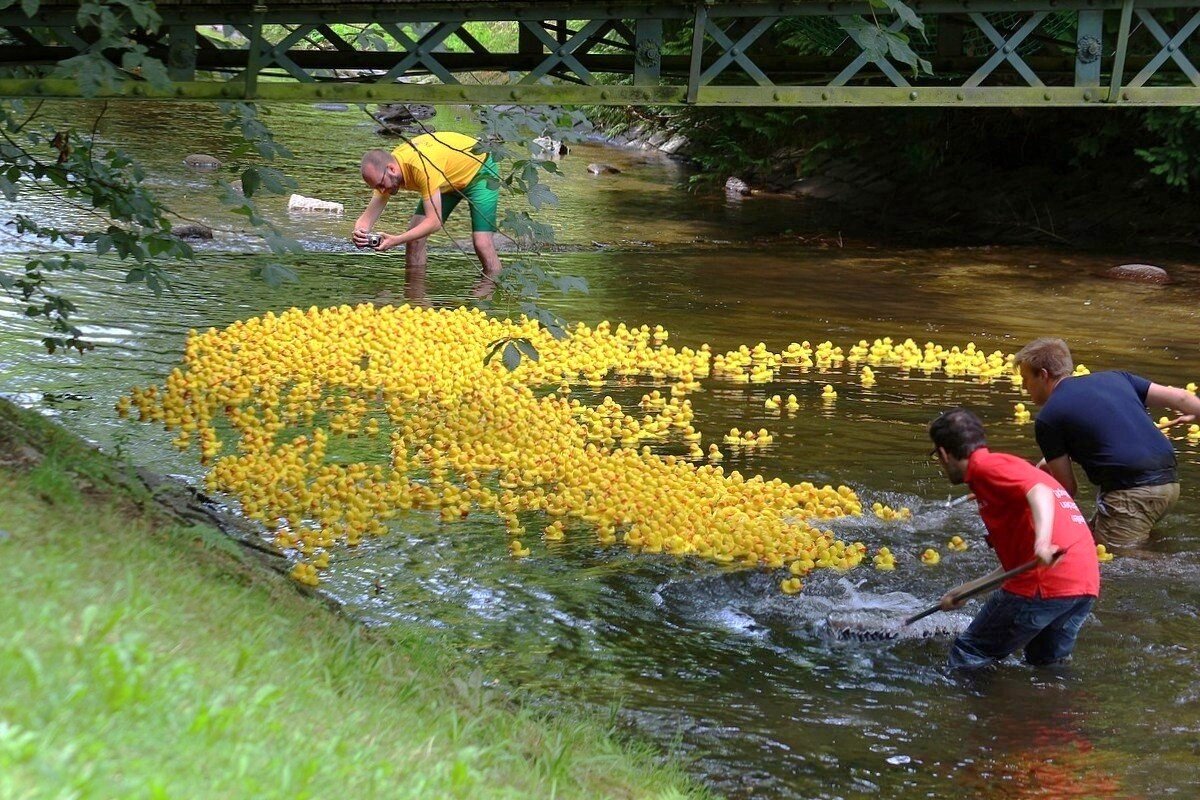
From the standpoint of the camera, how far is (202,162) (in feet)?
74.0

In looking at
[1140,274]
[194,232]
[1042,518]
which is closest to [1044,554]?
[1042,518]

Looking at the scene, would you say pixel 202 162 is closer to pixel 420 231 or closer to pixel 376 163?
pixel 420 231

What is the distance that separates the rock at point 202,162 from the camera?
73.4ft

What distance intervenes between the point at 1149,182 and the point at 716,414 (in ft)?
45.9

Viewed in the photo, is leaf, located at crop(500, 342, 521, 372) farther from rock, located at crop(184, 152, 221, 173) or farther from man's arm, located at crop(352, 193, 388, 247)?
rock, located at crop(184, 152, 221, 173)

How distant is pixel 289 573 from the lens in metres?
6.66

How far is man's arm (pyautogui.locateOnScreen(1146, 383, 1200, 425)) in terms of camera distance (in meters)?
6.95

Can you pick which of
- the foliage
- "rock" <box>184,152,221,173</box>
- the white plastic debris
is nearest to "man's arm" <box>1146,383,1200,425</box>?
the foliage

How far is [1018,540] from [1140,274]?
13.0m

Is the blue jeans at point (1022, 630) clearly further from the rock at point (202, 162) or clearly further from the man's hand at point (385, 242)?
the rock at point (202, 162)

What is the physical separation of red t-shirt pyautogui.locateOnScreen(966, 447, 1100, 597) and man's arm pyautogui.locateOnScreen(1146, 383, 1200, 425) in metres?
1.54

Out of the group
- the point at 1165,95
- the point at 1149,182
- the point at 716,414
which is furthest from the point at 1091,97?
the point at 1149,182

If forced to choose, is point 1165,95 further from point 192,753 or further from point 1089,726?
point 192,753

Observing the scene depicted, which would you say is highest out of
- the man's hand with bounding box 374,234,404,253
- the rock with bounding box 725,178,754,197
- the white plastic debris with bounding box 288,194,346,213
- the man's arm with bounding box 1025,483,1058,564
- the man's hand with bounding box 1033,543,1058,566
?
the rock with bounding box 725,178,754,197
